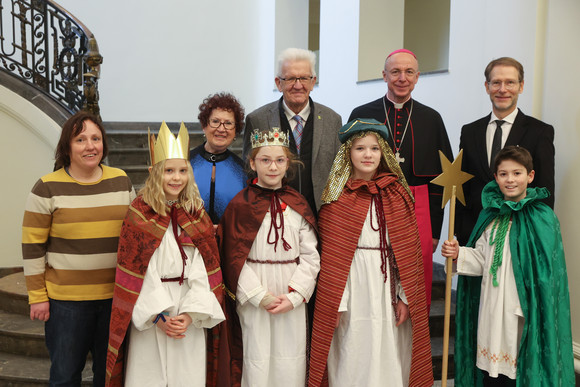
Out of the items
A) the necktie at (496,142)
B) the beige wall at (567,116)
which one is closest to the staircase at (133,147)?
the necktie at (496,142)

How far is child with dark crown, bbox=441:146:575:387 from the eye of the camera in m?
2.80

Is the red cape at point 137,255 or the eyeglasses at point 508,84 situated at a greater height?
the eyeglasses at point 508,84

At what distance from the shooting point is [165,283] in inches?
104

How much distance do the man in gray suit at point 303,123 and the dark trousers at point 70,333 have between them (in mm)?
1147

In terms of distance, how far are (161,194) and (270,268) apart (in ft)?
2.11

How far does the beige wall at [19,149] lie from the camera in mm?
5098

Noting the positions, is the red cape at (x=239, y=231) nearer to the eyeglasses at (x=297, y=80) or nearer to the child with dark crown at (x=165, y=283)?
the child with dark crown at (x=165, y=283)

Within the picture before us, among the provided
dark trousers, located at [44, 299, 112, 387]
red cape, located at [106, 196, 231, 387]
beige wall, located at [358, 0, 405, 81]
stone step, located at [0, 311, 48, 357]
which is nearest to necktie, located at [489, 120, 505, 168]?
red cape, located at [106, 196, 231, 387]

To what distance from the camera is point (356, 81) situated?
6.01 meters

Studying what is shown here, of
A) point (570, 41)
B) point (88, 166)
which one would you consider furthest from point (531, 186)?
point (88, 166)

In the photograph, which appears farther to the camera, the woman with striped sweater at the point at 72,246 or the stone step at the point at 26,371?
the stone step at the point at 26,371

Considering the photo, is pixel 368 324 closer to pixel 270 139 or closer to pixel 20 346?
pixel 270 139

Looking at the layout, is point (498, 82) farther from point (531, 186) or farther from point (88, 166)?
point (88, 166)

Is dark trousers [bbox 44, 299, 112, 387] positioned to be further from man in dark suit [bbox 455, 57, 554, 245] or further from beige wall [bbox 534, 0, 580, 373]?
beige wall [bbox 534, 0, 580, 373]
